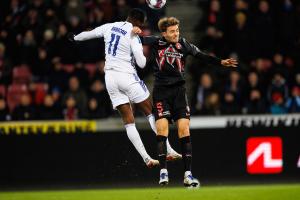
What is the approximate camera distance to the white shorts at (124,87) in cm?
1246

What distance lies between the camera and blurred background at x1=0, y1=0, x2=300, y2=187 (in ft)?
52.3

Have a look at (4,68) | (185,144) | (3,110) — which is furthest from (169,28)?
(4,68)

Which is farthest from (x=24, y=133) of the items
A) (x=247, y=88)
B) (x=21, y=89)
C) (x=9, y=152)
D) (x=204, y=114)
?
(x=247, y=88)

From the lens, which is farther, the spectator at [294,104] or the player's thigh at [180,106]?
the spectator at [294,104]

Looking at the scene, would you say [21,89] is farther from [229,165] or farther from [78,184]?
[229,165]

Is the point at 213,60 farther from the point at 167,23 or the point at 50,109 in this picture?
the point at 50,109

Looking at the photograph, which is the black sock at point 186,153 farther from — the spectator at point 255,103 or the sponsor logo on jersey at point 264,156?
the spectator at point 255,103

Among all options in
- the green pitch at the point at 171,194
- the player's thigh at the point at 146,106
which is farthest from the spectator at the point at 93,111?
the player's thigh at the point at 146,106

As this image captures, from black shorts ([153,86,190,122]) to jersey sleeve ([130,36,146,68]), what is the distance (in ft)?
1.60

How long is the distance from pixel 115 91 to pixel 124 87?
0.15 metres

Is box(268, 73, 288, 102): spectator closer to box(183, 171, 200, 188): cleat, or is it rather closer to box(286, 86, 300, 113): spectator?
box(286, 86, 300, 113): spectator

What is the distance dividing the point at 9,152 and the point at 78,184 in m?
1.40

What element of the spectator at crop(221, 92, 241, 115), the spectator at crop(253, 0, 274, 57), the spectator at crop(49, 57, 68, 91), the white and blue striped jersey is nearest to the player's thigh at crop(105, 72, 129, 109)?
the white and blue striped jersey

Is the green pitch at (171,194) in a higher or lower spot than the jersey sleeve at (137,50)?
lower
